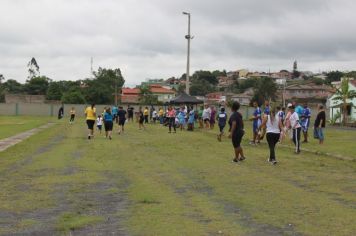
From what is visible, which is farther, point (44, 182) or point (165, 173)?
point (165, 173)

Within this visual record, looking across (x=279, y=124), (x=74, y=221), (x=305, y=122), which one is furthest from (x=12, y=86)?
(x=74, y=221)

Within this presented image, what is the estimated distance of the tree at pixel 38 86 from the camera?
11738cm

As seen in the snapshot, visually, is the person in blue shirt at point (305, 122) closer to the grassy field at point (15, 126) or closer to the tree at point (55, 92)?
the grassy field at point (15, 126)

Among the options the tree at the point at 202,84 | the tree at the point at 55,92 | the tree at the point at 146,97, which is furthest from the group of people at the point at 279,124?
the tree at the point at 202,84

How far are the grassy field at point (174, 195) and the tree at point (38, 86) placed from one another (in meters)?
103

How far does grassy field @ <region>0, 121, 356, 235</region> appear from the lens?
7342mm

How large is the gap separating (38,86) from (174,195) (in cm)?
11279

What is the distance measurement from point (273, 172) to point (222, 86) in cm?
15372

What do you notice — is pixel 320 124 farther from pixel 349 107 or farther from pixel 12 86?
pixel 12 86

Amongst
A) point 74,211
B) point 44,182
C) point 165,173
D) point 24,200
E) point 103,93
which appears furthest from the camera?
point 103,93

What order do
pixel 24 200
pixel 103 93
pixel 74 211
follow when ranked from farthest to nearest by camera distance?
1. pixel 103 93
2. pixel 24 200
3. pixel 74 211

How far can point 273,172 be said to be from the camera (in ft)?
43.0

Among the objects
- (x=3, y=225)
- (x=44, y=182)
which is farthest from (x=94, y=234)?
(x=44, y=182)

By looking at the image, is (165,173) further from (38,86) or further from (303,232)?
(38,86)
